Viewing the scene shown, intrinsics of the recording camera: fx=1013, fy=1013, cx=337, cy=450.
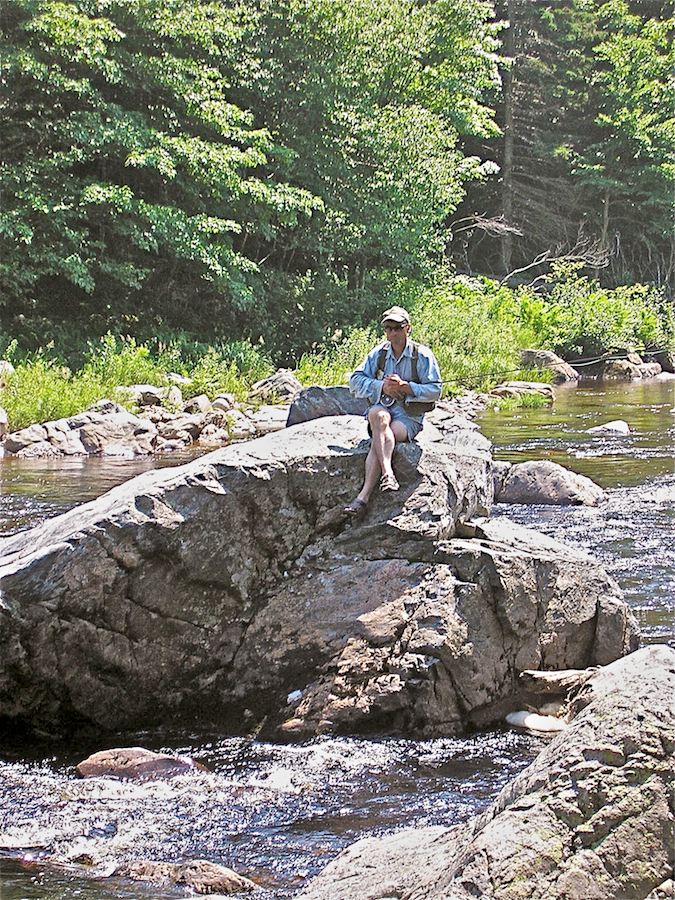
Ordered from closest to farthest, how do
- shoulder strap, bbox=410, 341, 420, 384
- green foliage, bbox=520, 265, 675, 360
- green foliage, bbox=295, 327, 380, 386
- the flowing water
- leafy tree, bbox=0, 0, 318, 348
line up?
1. the flowing water
2. shoulder strap, bbox=410, 341, 420, 384
3. leafy tree, bbox=0, 0, 318, 348
4. green foliage, bbox=295, 327, 380, 386
5. green foliage, bbox=520, 265, 675, 360

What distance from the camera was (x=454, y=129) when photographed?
106 feet

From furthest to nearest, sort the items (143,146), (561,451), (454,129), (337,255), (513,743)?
(454,129) → (337,255) → (143,146) → (561,451) → (513,743)

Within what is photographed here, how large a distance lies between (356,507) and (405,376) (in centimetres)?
124

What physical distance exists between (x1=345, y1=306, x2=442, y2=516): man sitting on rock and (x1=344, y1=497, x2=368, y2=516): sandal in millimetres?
27

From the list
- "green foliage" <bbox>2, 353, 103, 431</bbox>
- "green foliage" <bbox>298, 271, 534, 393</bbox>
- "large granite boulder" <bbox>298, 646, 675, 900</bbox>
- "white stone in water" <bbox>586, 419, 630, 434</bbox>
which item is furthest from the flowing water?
"green foliage" <bbox>298, 271, 534, 393</bbox>

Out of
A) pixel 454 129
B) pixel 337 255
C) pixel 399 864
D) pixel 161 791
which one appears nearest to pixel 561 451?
pixel 161 791

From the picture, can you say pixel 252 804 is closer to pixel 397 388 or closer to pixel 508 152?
pixel 397 388

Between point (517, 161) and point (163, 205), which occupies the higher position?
point (517, 161)

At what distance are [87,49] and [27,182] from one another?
286cm

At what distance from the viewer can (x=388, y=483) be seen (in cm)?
610

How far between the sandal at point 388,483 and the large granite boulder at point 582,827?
3.12 metres

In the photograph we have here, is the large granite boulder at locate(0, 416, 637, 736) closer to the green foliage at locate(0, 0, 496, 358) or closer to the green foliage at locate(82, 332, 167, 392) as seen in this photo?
the green foliage at locate(82, 332, 167, 392)

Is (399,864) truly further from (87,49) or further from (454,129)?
(454,129)

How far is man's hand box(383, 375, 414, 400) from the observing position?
6738 millimetres
